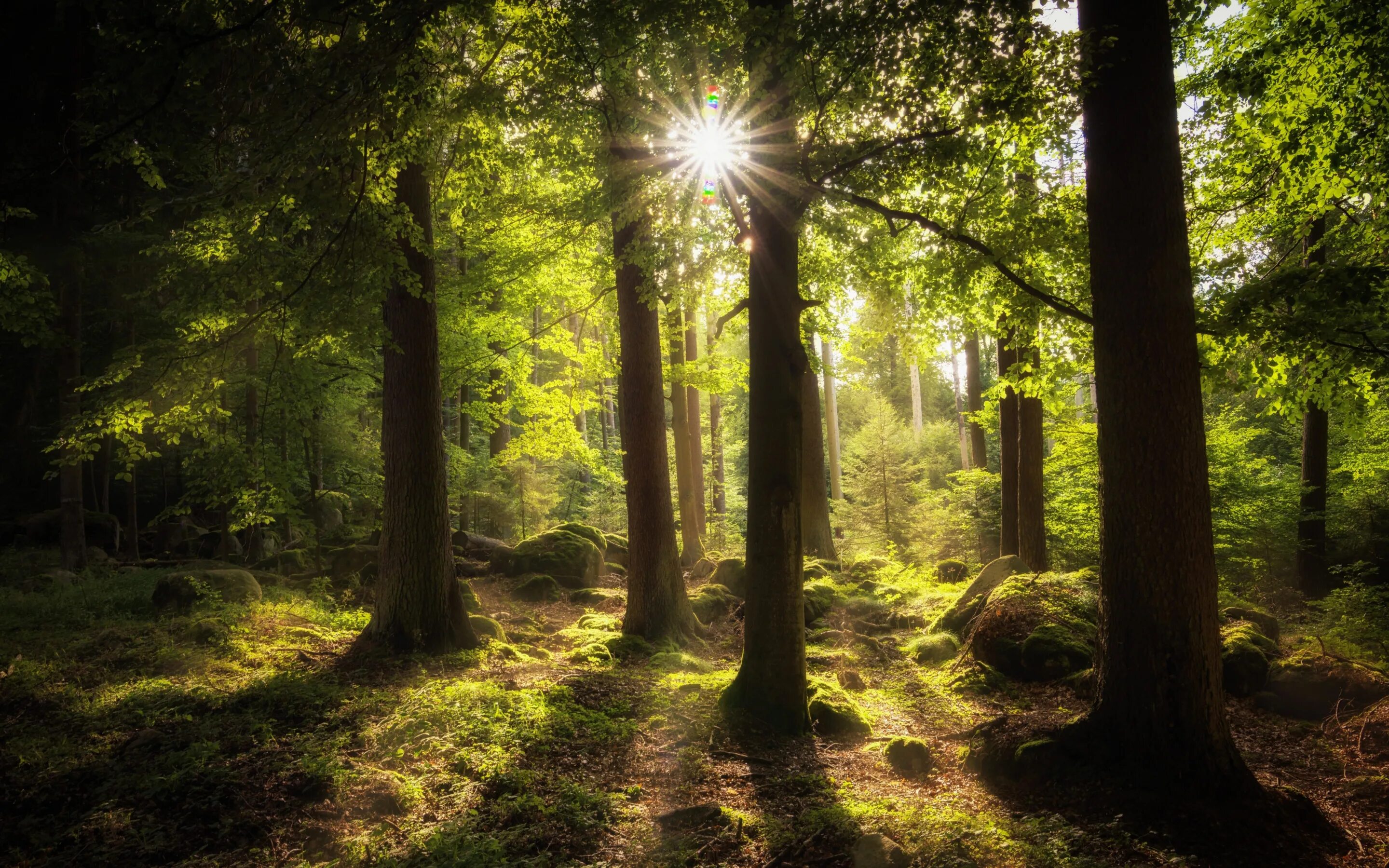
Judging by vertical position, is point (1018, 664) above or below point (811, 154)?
below

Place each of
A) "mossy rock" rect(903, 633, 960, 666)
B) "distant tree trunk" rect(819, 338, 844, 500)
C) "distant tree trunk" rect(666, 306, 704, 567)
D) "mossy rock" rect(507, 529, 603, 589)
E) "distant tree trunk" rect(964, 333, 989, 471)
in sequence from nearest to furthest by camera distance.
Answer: "mossy rock" rect(903, 633, 960, 666)
"mossy rock" rect(507, 529, 603, 589)
"distant tree trunk" rect(666, 306, 704, 567)
"distant tree trunk" rect(964, 333, 989, 471)
"distant tree trunk" rect(819, 338, 844, 500)

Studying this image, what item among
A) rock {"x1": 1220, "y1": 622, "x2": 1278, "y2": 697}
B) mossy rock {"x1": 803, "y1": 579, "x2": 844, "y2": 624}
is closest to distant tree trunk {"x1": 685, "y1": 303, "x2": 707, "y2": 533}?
mossy rock {"x1": 803, "y1": 579, "x2": 844, "y2": 624}

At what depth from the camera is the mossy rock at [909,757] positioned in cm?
574

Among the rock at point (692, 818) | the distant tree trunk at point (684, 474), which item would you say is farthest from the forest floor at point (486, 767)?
the distant tree trunk at point (684, 474)

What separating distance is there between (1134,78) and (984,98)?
105 cm

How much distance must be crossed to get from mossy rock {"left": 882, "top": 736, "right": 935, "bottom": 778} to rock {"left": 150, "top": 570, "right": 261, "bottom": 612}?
9099 millimetres

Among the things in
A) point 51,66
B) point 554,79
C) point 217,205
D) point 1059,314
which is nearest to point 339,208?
point 217,205

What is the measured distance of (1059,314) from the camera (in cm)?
736

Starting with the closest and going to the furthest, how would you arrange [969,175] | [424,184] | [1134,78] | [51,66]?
[1134,78], [969,175], [424,184], [51,66]

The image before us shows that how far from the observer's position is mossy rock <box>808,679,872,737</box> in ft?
21.8

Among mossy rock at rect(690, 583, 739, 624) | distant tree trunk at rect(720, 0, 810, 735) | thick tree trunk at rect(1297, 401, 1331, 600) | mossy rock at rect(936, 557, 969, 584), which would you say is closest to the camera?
distant tree trunk at rect(720, 0, 810, 735)

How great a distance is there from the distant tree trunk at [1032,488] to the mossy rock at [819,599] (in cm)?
355

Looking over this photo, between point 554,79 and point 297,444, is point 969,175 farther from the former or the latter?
point 297,444

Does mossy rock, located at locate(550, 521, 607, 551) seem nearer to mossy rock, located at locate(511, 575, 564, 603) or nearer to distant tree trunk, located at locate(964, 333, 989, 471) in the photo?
mossy rock, located at locate(511, 575, 564, 603)
